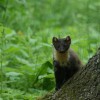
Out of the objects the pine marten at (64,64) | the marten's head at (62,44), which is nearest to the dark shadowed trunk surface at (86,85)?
the pine marten at (64,64)

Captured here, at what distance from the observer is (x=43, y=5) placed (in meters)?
12.9

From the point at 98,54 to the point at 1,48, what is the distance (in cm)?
158

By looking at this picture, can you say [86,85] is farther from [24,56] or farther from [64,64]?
[24,56]

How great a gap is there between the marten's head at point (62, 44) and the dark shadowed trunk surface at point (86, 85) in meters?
0.66

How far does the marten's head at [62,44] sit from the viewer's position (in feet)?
17.9

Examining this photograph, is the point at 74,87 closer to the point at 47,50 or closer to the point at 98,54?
the point at 98,54

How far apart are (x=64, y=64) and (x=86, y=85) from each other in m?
0.90

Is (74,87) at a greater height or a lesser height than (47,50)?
lesser

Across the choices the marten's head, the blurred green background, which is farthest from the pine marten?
the blurred green background

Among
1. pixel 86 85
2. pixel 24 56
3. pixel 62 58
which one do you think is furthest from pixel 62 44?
pixel 24 56

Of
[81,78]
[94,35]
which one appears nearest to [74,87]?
[81,78]

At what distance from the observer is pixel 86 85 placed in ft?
14.8

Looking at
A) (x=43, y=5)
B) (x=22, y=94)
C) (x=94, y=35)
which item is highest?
(x=43, y=5)

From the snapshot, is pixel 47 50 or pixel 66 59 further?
pixel 47 50
